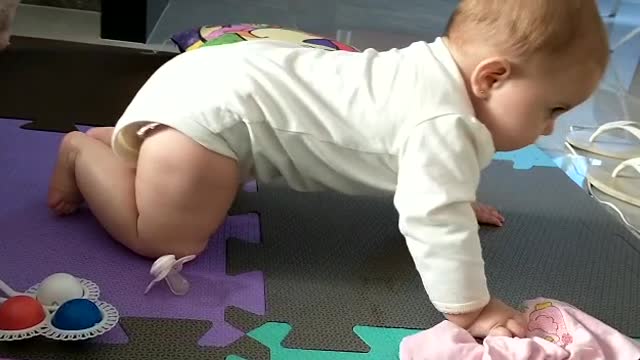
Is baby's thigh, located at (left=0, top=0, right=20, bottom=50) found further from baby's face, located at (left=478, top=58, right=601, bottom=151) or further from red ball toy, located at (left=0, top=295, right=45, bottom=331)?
baby's face, located at (left=478, top=58, right=601, bottom=151)

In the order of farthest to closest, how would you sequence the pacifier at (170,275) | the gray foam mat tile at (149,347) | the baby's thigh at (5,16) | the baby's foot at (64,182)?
1. the baby's thigh at (5,16)
2. the baby's foot at (64,182)
3. the pacifier at (170,275)
4. the gray foam mat tile at (149,347)

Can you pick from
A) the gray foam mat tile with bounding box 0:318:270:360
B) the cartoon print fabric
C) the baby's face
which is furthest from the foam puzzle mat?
the cartoon print fabric

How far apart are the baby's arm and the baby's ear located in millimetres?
50

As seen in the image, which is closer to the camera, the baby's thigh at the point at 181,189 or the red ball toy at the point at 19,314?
the red ball toy at the point at 19,314

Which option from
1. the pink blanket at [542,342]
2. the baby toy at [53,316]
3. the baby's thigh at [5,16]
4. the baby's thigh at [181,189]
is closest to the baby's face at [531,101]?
the pink blanket at [542,342]

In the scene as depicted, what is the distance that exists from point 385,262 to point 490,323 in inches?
8.1

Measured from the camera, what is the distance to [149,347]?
0.79 meters

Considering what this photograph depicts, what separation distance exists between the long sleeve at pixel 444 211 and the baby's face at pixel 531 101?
0.05 m

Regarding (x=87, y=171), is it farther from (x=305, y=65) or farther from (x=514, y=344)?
(x=514, y=344)

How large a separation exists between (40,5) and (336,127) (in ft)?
4.60

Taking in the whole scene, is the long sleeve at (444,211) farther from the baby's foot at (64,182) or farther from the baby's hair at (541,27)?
the baby's foot at (64,182)

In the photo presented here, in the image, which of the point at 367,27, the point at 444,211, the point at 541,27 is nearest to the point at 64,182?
the point at 444,211

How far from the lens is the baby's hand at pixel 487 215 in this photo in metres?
1.15

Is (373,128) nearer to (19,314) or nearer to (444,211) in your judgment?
(444,211)
